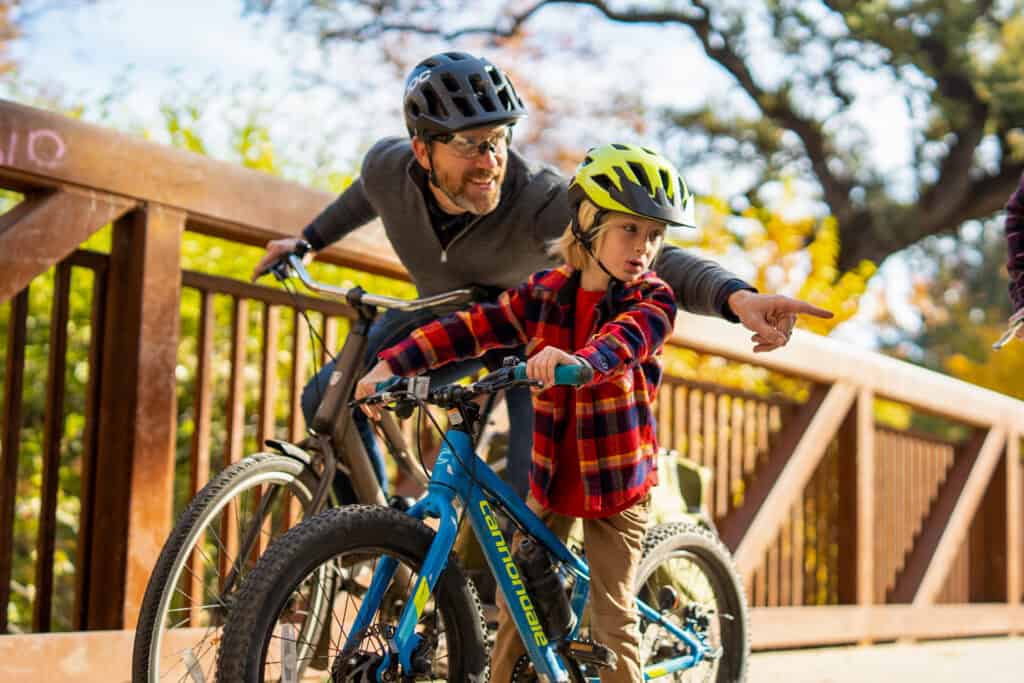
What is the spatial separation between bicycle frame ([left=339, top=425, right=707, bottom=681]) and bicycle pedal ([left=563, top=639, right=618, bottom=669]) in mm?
34

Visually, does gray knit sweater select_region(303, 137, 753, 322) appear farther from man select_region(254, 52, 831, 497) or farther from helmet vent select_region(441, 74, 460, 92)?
helmet vent select_region(441, 74, 460, 92)

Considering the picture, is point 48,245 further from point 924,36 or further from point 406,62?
point 924,36

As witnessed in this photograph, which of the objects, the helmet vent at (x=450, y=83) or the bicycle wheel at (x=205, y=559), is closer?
the bicycle wheel at (x=205, y=559)

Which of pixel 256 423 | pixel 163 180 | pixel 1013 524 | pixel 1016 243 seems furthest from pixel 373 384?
pixel 1013 524

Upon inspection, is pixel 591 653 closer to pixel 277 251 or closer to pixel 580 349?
pixel 580 349

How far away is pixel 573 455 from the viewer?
287 centimetres

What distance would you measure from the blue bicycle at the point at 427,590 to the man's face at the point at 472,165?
2.01ft

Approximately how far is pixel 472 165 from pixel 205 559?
3.46 feet

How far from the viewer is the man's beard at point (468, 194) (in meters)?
3.02

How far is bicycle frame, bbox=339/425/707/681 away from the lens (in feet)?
7.87

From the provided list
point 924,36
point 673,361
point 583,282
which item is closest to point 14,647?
point 583,282

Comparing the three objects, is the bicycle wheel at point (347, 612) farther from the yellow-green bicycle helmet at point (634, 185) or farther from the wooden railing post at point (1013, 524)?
the wooden railing post at point (1013, 524)

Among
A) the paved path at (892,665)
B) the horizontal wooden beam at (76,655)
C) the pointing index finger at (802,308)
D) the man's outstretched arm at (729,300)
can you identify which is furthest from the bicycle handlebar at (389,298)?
the paved path at (892,665)

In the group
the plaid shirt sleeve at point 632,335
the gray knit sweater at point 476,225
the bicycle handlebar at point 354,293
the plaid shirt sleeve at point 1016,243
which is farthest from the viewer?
the plaid shirt sleeve at point 1016,243
